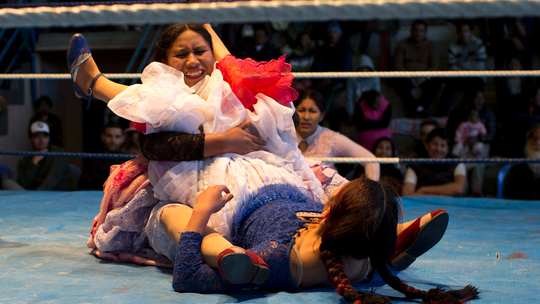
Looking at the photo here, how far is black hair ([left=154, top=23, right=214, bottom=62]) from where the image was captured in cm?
137

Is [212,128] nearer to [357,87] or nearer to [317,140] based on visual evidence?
[317,140]

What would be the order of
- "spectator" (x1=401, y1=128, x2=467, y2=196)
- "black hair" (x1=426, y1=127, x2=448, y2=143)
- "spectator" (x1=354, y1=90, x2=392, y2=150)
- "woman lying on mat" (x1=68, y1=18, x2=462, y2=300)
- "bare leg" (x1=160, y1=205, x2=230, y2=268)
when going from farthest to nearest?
1. "spectator" (x1=354, y1=90, x2=392, y2=150)
2. "black hair" (x1=426, y1=127, x2=448, y2=143)
3. "spectator" (x1=401, y1=128, x2=467, y2=196)
4. "woman lying on mat" (x1=68, y1=18, x2=462, y2=300)
5. "bare leg" (x1=160, y1=205, x2=230, y2=268)

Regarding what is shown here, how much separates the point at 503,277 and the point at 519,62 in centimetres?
260

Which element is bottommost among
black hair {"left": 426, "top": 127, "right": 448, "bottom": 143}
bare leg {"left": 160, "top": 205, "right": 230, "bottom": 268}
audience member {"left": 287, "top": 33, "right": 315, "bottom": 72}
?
bare leg {"left": 160, "top": 205, "right": 230, "bottom": 268}

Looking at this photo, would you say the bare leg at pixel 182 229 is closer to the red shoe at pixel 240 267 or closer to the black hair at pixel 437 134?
the red shoe at pixel 240 267

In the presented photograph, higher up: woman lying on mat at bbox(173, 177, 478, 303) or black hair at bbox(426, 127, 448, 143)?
black hair at bbox(426, 127, 448, 143)

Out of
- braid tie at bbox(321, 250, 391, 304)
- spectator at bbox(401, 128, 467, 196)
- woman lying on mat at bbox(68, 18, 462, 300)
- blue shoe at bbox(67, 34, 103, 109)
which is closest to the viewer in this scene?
braid tie at bbox(321, 250, 391, 304)

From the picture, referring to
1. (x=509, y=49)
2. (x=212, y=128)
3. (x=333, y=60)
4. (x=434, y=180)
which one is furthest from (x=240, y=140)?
(x=509, y=49)

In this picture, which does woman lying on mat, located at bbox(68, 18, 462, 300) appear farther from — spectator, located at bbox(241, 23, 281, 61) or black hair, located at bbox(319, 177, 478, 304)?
spectator, located at bbox(241, 23, 281, 61)

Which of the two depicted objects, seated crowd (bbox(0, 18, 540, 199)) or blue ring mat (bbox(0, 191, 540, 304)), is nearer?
blue ring mat (bbox(0, 191, 540, 304))

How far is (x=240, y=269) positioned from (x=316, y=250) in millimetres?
179

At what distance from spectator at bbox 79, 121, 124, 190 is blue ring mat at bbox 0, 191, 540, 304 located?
0.97 metres

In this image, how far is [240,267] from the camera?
0.86m

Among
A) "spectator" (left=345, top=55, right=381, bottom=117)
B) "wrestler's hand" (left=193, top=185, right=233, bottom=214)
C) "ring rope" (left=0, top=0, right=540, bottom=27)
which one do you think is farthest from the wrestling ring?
"spectator" (left=345, top=55, right=381, bottom=117)
